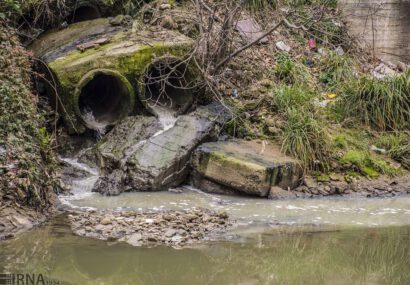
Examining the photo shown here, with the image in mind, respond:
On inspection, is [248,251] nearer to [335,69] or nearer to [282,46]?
[335,69]

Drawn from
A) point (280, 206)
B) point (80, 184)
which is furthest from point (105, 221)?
point (280, 206)

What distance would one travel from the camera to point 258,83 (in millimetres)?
9547

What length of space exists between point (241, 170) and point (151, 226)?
1.96 m

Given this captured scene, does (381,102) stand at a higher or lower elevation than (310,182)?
higher

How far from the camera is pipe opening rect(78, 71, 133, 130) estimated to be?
858cm

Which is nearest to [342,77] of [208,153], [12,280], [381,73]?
[381,73]

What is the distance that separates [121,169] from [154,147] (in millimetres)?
537

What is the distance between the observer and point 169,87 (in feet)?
30.9

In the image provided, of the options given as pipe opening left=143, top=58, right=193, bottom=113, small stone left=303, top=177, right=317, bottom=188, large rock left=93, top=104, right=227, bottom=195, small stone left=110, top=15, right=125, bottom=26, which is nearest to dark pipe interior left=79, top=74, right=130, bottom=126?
pipe opening left=143, top=58, right=193, bottom=113

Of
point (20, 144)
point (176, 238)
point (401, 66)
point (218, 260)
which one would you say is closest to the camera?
point (218, 260)

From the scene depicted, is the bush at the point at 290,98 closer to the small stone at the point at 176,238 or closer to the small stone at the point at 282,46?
the small stone at the point at 282,46

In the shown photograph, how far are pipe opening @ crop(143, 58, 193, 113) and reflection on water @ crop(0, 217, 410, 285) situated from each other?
3495 mm

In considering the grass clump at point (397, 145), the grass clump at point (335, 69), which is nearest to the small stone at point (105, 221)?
the grass clump at point (397, 145)

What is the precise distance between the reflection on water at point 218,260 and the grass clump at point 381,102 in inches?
137
